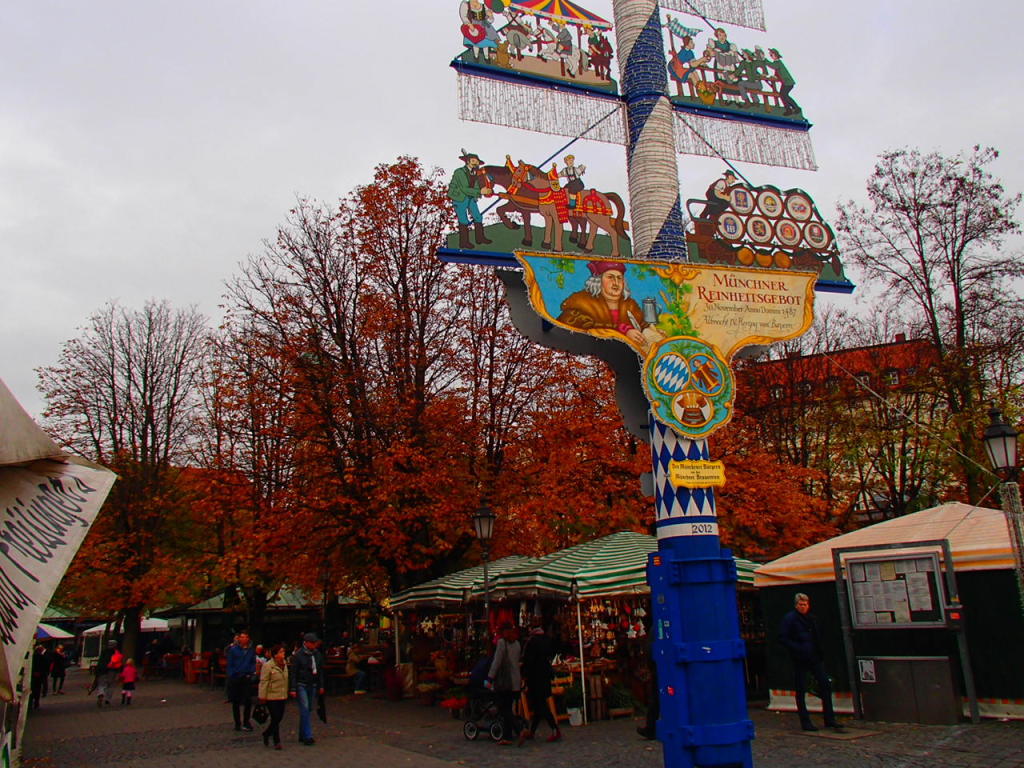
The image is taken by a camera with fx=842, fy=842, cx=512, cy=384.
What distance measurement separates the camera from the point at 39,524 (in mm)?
4195

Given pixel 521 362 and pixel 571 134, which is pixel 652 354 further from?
pixel 521 362

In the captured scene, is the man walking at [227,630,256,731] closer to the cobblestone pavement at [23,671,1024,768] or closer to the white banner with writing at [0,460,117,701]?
the cobblestone pavement at [23,671,1024,768]

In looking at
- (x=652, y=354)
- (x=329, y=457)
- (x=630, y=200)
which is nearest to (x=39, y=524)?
(x=652, y=354)

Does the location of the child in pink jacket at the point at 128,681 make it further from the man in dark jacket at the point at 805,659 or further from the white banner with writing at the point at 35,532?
the white banner with writing at the point at 35,532

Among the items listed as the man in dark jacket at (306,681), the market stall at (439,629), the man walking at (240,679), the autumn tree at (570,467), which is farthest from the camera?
the autumn tree at (570,467)

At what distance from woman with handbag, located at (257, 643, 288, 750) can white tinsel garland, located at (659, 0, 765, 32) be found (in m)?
11.0

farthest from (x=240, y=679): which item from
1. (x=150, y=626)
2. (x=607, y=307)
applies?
(x=150, y=626)

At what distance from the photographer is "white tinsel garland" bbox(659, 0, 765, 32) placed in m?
10.4

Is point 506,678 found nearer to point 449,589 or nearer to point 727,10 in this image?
point 449,589

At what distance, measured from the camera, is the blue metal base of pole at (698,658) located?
7.41 metres

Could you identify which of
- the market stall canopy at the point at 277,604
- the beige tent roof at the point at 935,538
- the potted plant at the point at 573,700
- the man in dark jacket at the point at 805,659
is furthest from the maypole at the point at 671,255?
the market stall canopy at the point at 277,604

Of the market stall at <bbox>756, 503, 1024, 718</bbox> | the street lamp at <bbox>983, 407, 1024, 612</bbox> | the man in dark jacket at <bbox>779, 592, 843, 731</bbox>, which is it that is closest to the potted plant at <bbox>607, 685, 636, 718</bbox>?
the market stall at <bbox>756, 503, 1024, 718</bbox>

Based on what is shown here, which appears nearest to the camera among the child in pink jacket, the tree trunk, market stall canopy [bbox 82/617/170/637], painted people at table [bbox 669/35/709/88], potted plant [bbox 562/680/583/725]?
painted people at table [bbox 669/35/709/88]

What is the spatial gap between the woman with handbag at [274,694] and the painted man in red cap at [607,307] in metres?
8.35
